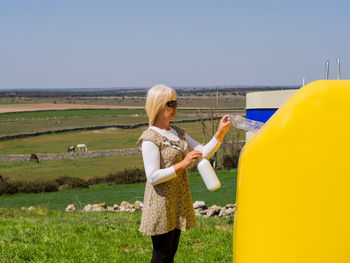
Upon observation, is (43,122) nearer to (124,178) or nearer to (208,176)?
(124,178)

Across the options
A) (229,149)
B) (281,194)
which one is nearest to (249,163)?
(281,194)

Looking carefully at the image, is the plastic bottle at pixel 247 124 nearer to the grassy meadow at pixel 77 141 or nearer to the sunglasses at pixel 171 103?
the sunglasses at pixel 171 103

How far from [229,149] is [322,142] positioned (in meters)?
23.6

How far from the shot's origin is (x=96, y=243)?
17.0 feet

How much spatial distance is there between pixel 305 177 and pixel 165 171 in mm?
1256

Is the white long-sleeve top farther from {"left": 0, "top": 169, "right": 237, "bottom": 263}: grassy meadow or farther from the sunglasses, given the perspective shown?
{"left": 0, "top": 169, "right": 237, "bottom": 263}: grassy meadow

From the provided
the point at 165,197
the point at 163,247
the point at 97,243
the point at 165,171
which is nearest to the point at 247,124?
the point at 165,171

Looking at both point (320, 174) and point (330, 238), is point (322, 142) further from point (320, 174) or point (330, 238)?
point (330, 238)

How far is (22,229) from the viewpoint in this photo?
5668 millimetres

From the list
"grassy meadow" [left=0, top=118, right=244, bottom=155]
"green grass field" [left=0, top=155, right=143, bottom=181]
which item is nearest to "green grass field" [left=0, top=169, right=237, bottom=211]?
"green grass field" [left=0, top=155, right=143, bottom=181]

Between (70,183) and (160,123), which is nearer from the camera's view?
(160,123)

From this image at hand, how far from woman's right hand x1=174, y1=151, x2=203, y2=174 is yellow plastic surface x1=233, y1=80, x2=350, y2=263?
3.32 ft

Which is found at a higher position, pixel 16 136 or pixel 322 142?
pixel 322 142

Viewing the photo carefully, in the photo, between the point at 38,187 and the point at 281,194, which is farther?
the point at 38,187
